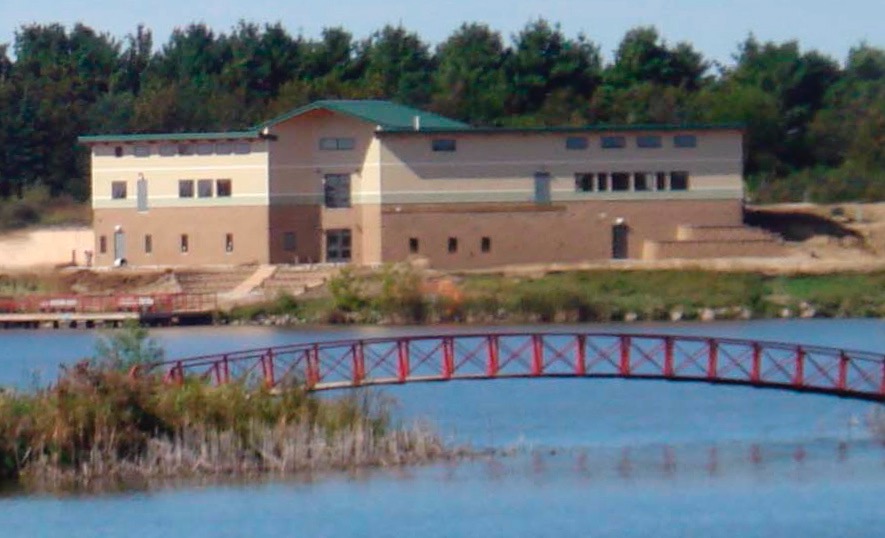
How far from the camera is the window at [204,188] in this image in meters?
79.6

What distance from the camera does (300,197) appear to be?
261ft

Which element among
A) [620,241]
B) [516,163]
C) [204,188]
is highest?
[516,163]

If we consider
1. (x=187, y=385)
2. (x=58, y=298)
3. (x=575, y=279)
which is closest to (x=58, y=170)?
(x=58, y=298)

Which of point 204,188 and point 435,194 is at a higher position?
Answer: point 204,188

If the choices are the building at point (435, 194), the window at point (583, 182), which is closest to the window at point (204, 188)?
the building at point (435, 194)

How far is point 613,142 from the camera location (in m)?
77.7

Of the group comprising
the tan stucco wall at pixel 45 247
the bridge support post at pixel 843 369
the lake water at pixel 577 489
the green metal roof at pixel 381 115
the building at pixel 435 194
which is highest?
the green metal roof at pixel 381 115

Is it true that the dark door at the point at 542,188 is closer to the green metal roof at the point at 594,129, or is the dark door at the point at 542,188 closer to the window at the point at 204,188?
the green metal roof at the point at 594,129

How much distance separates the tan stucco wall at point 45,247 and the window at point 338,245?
8.71m

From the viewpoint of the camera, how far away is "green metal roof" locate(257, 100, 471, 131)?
7869 centimetres

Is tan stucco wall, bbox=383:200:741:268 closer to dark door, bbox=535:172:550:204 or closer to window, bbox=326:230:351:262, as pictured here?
dark door, bbox=535:172:550:204

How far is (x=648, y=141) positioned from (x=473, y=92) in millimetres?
24523

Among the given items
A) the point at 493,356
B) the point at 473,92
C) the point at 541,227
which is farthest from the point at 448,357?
the point at 473,92

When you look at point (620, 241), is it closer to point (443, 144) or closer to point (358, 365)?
point (443, 144)
